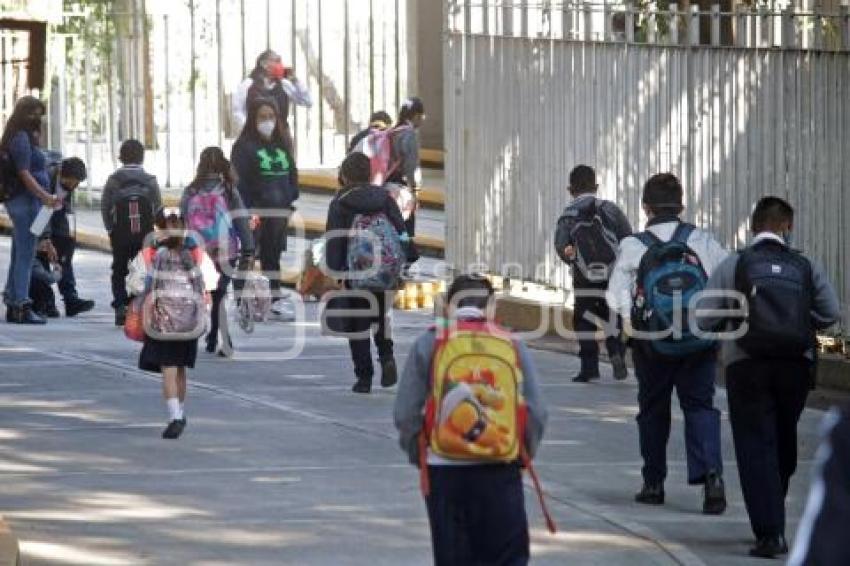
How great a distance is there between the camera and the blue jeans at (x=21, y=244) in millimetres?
17781

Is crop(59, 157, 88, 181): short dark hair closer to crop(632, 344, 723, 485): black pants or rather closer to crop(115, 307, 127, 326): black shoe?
crop(115, 307, 127, 326): black shoe

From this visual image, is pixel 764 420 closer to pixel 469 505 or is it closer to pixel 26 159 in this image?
pixel 469 505

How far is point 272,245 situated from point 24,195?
2360 millimetres

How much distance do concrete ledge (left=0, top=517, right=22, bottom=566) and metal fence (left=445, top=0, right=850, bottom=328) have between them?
6905mm

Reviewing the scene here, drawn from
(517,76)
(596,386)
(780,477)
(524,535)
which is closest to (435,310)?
(517,76)

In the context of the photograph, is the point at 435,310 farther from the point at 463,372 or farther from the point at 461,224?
the point at 463,372

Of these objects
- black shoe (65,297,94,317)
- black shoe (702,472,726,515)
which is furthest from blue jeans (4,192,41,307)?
black shoe (702,472,726,515)

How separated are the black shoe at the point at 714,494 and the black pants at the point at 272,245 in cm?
865

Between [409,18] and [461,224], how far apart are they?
26.8ft

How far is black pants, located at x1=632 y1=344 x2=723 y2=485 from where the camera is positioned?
424 inches

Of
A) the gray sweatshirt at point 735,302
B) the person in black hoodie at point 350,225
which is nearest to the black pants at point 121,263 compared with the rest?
the person in black hoodie at point 350,225

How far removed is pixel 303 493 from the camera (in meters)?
11.1

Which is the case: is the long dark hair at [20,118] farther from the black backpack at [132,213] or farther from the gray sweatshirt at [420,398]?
the gray sweatshirt at [420,398]

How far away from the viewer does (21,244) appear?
17.9m
